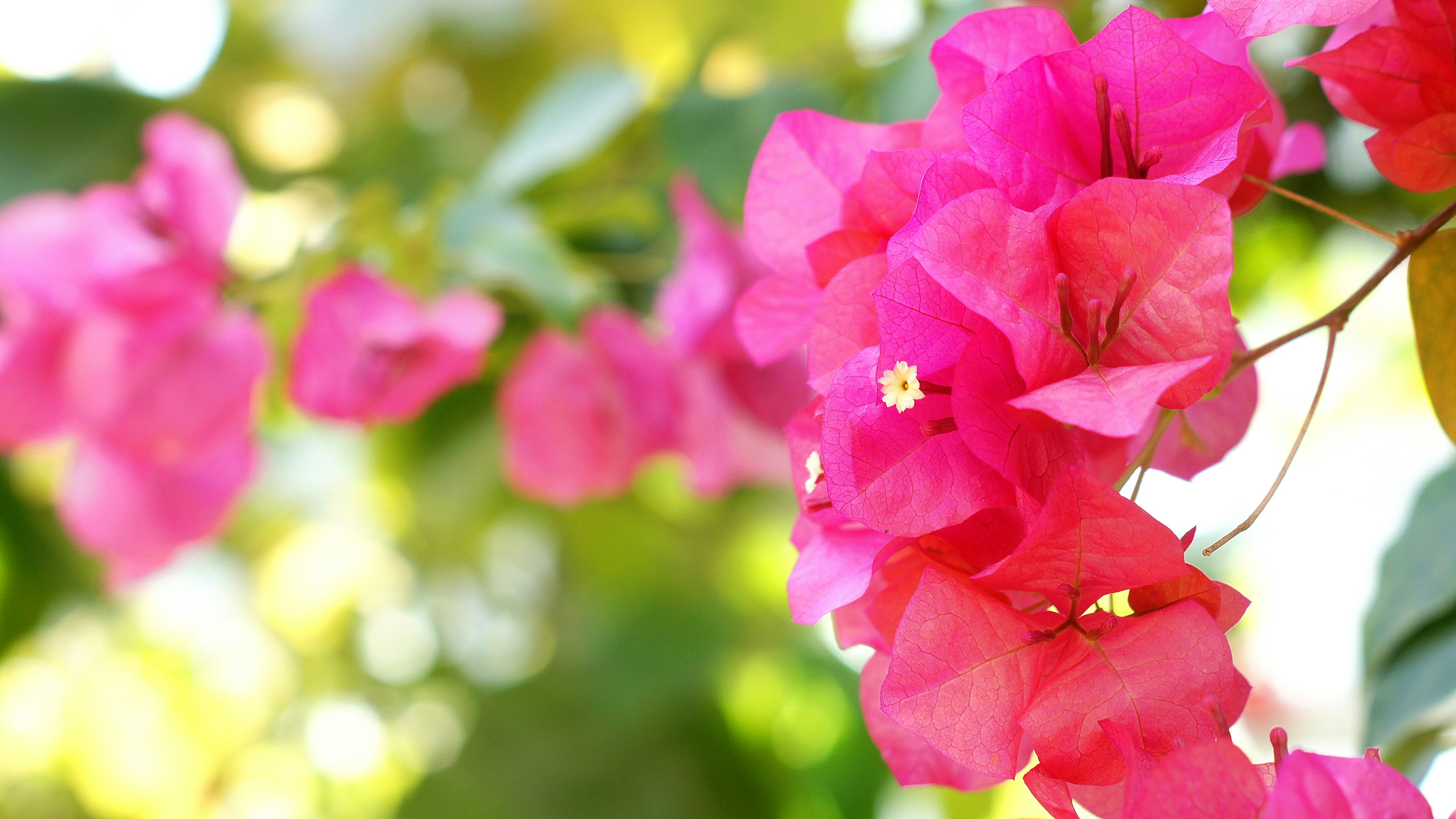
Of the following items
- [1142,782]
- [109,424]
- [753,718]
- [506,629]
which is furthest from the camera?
[506,629]

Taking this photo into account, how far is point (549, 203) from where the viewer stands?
46cm

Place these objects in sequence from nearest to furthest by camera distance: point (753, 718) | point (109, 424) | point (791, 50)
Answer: point (109, 424) → point (791, 50) → point (753, 718)

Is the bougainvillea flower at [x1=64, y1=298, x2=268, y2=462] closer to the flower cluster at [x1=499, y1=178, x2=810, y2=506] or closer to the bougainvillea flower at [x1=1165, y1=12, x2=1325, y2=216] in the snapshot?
the flower cluster at [x1=499, y1=178, x2=810, y2=506]

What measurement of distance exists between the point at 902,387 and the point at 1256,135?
0.35 ft

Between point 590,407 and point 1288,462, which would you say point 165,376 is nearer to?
point 590,407

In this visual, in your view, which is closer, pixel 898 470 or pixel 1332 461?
pixel 898 470

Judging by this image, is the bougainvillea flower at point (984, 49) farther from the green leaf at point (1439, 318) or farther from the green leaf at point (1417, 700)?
the green leaf at point (1417, 700)

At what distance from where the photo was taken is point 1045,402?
16 centimetres

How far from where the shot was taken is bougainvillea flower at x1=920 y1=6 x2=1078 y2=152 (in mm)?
206

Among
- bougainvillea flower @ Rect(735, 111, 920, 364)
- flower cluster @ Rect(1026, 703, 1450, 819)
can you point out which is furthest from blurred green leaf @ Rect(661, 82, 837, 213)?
flower cluster @ Rect(1026, 703, 1450, 819)

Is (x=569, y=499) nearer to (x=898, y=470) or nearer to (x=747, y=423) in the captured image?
(x=747, y=423)

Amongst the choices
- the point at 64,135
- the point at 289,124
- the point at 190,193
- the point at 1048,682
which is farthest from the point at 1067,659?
the point at 289,124

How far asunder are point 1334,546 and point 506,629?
592 mm

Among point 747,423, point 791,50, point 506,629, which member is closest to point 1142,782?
point 747,423
